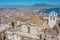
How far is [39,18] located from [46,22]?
0.79 ft

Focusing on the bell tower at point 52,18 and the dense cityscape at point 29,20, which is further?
the bell tower at point 52,18

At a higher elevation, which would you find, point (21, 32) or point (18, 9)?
point (18, 9)

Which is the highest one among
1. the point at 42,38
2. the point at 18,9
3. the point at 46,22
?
the point at 18,9

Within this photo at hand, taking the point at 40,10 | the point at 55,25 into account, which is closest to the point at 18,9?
the point at 40,10

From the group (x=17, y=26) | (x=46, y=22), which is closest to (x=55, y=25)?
(x=46, y=22)

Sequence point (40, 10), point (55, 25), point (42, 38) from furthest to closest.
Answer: point (40, 10) < point (55, 25) < point (42, 38)

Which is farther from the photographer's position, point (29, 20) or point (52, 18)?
point (29, 20)

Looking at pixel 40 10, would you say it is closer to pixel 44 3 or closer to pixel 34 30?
pixel 44 3

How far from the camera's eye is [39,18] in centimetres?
502

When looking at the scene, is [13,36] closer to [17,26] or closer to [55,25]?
[17,26]

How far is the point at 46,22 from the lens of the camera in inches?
192

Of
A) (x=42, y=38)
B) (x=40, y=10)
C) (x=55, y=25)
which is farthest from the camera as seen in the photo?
(x=40, y=10)

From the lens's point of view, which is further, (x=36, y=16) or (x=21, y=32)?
(x=36, y=16)

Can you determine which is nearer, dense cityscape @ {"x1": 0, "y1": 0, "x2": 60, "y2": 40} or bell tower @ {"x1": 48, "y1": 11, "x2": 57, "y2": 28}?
dense cityscape @ {"x1": 0, "y1": 0, "x2": 60, "y2": 40}
